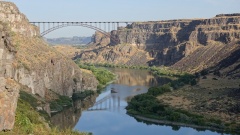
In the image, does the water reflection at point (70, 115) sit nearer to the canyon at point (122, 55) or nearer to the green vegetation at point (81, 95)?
the canyon at point (122, 55)

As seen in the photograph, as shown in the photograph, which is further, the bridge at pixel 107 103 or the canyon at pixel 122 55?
the bridge at pixel 107 103

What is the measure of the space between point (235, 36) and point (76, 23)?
56626 mm

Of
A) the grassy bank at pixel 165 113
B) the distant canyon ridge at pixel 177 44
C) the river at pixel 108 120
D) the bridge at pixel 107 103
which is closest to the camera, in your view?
the river at pixel 108 120

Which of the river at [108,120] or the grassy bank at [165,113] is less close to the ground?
→ the grassy bank at [165,113]

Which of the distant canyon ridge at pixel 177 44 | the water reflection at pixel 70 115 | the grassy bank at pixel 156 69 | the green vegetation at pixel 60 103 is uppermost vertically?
the distant canyon ridge at pixel 177 44

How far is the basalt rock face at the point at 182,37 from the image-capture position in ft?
434

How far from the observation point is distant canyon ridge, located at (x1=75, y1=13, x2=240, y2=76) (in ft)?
417

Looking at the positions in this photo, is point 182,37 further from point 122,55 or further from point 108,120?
point 108,120

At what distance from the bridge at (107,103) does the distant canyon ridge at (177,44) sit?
34.6 m

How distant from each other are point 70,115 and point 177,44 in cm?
10272

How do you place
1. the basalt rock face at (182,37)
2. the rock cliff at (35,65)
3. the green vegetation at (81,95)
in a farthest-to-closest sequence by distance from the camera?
the basalt rock face at (182,37), the green vegetation at (81,95), the rock cliff at (35,65)

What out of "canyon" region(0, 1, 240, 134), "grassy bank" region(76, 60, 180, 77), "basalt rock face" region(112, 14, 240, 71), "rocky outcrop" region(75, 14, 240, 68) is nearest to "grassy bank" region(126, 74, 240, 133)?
"canyon" region(0, 1, 240, 134)

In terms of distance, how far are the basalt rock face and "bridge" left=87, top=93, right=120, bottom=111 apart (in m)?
49.5

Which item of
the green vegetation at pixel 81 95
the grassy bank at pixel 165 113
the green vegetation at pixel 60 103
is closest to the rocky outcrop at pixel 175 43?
the green vegetation at pixel 81 95
